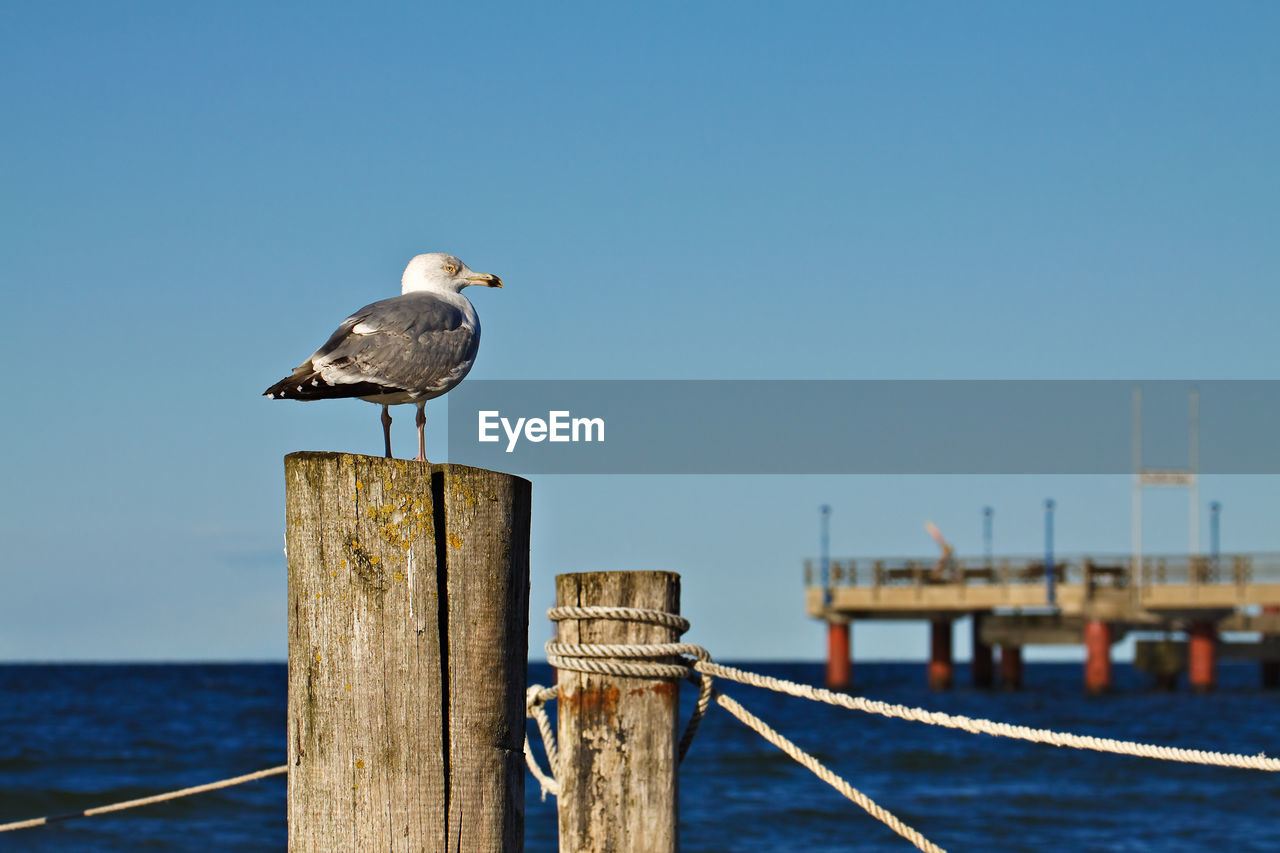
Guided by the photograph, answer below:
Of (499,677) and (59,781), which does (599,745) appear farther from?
(59,781)

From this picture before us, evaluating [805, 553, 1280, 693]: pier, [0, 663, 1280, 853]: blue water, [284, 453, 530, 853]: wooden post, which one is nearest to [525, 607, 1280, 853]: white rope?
[284, 453, 530, 853]: wooden post

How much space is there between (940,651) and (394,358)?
43807mm

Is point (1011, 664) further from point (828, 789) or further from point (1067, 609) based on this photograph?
point (828, 789)

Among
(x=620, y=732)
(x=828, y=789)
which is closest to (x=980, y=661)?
(x=828, y=789)

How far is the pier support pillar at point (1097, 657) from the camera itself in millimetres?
41719

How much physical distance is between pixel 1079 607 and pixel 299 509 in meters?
40.7

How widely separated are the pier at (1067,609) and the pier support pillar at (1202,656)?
3 centimetres

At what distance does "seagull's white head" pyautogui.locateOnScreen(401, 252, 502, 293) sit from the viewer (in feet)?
13.2

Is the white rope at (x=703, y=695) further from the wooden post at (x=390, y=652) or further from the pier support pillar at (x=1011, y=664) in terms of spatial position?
the pier support pillar at (x=1011, y=664)

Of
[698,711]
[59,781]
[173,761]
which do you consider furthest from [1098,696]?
[698,711]

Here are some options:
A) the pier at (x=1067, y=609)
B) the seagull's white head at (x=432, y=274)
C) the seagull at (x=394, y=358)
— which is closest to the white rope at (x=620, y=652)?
the seagull at (x=394, y=358)

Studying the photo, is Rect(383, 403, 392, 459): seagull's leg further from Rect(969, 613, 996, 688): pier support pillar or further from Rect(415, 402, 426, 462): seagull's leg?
Rect(969, 613, 996, 688): pier support pillar

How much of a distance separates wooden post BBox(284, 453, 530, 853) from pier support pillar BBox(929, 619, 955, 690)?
43.4 m

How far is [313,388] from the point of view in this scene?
3.48m
